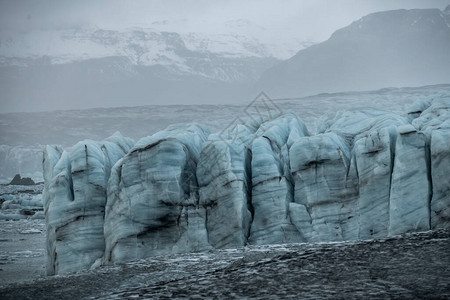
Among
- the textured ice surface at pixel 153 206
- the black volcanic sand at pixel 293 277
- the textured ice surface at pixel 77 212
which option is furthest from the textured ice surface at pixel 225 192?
the black volcanic sand at pixel 293 277

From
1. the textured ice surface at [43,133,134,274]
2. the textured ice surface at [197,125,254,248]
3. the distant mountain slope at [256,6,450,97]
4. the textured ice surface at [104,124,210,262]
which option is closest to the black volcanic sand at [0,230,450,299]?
the textured ice surface at [197,125,254,248]

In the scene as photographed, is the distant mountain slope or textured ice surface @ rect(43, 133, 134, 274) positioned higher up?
the distant mountain slope

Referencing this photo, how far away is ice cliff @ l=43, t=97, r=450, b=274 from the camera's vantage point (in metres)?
10.9

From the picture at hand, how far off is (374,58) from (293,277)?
16288cm

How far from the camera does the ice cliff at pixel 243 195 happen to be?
35.8ft

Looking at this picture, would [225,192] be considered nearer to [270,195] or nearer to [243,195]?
[243,195]

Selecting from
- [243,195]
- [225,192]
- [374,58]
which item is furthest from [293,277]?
[374,58]

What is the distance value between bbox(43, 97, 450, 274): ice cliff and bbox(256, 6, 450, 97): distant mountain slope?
5472 inches

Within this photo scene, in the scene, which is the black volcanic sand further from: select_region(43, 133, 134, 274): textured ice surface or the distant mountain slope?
the distant mountain slope

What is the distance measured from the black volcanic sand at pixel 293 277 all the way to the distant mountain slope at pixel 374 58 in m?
145

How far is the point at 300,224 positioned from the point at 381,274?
295 inches

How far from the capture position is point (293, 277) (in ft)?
14.8

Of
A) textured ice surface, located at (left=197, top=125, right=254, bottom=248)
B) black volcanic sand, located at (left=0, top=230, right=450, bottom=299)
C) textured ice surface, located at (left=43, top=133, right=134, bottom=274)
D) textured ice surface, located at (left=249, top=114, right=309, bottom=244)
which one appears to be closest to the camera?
black volcanic sand, located at (left=0, top=230, right=450, bottom=299)

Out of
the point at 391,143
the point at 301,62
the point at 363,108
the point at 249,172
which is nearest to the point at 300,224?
the point at 249,172
